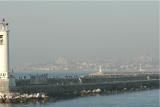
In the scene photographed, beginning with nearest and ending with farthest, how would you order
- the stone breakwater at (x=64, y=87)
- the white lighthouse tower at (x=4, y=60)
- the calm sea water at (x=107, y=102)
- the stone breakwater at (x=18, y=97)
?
the stone breakwater at (x=18, y=97), the calm sea water at (x=107, y=102), the white lighthouse tower at (x=4, y=60), the stone breakwater at (x=64, y=87)

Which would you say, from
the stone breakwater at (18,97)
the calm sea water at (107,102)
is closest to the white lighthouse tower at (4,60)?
the stone breakwater at (18,97)

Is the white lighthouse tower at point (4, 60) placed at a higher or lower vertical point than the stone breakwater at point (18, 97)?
higher

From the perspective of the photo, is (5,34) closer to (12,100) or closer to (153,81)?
(12,100)

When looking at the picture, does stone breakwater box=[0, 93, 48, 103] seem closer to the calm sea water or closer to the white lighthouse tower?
the white lighthouse tower

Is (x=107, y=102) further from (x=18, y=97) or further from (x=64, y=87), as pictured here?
(x=18, y=97)

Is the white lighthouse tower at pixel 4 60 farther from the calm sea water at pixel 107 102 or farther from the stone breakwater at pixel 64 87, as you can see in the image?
the calm sea water at pixel 107 102

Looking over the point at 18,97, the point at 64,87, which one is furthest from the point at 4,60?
the point at 64,87

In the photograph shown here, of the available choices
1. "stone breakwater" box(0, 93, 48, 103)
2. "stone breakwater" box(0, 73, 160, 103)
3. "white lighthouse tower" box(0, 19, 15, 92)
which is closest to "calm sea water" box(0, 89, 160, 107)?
"stone breakwater" box(0, 93, 48, 103)

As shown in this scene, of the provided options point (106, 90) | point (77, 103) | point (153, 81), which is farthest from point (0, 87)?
point (153, 81)

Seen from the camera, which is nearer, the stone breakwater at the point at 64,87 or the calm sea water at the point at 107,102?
the calm sea water at the point at 107,102
